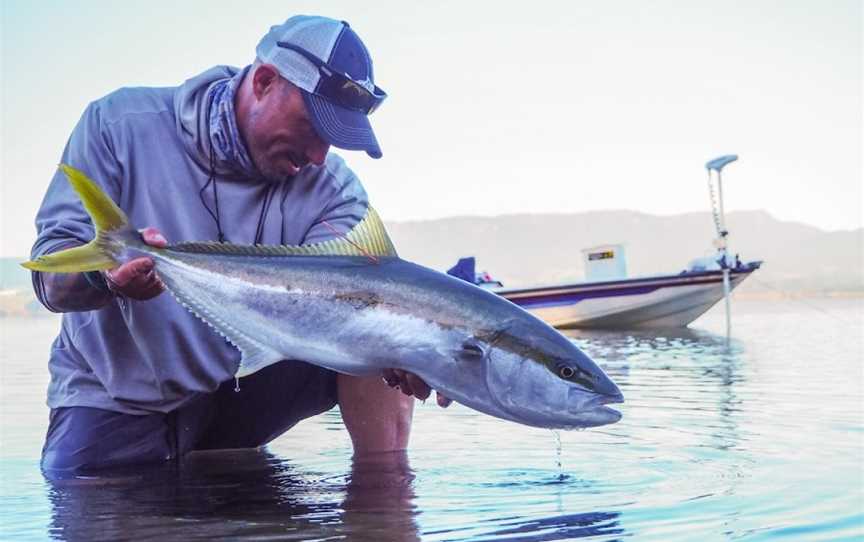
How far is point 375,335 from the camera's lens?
3393 mm

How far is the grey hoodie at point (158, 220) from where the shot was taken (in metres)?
4.38

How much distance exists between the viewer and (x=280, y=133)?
170 inches

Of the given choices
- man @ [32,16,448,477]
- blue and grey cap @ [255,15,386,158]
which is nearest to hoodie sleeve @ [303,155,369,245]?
man @ [32,16,448,477]

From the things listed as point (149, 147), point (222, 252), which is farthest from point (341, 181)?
point (222, 252)

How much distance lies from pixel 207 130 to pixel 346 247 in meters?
1.22

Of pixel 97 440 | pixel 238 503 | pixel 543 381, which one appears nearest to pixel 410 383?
pixel 543 381

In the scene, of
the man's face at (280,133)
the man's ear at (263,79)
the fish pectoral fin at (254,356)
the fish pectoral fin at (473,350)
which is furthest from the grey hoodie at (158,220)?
the fish pectoral fin at (473,350)

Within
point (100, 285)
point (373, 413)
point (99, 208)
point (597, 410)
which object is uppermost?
point (99, 208)

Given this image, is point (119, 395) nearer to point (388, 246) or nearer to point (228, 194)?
point (228, 194)

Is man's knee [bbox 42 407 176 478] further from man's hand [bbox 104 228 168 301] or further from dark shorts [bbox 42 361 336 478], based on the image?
man's hand [bbox 104 228 168 301]

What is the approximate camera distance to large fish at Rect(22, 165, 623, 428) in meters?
3.25

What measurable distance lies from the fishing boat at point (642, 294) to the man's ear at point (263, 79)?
17.5 meters

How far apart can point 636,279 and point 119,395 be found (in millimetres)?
18565

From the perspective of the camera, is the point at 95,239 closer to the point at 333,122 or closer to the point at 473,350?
the point at 333,122
